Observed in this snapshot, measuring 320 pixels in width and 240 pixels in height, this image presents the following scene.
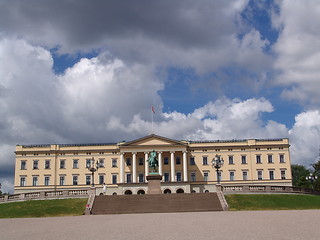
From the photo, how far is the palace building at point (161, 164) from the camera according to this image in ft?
314

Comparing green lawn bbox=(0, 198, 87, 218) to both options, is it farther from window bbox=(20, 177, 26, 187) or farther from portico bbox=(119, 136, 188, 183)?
window bbox=(20, 177, 26, 187)

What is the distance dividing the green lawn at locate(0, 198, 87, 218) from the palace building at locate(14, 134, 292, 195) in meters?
44.9

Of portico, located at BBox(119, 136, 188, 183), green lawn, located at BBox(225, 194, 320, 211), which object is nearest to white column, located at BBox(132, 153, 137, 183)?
portico, located at BBox(119, 136, 188, 183)

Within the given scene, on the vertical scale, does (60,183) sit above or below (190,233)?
above

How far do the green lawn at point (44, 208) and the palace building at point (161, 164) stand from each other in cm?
4488

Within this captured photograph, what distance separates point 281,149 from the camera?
9781 cm

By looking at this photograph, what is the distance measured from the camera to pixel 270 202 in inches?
1893

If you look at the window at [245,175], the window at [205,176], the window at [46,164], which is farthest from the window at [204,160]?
the window at [46,164]

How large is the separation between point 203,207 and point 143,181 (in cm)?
5074

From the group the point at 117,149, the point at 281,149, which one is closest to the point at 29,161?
the point at 117,149

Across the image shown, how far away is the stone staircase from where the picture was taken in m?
44.5

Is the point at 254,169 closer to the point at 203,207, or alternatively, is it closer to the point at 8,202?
the point at 203,207

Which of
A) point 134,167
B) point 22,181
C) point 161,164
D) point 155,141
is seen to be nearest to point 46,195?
point 134,167

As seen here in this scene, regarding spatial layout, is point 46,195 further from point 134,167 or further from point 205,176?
point 205,176
